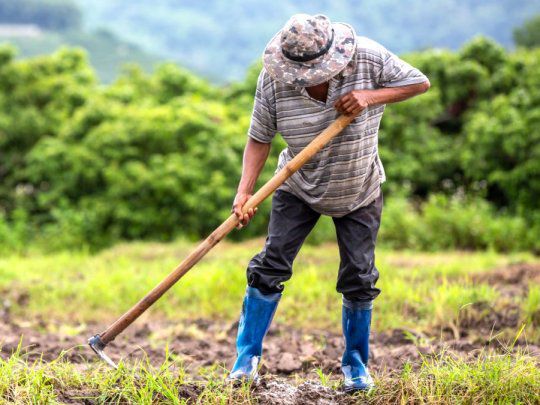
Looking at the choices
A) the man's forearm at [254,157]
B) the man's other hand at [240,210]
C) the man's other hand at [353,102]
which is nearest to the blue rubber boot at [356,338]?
the man's other hand at [240,210]

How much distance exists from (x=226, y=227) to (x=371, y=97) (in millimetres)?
866

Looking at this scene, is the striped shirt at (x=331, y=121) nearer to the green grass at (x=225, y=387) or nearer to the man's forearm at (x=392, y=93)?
the man's forearm at (x=392, y=93)

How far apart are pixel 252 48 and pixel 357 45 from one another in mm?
72169

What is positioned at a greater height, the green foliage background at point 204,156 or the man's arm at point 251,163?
the man's arm at point 251,163

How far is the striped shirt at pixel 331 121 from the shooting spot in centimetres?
357

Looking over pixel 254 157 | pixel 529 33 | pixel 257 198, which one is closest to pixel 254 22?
pixel 529 33

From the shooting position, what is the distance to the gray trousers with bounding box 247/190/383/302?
381cm

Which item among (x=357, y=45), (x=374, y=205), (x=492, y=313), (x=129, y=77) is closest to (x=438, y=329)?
(x=492, y=313)

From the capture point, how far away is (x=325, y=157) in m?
3.67

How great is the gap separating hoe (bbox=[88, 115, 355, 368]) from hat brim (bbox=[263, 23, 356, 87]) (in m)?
0.23

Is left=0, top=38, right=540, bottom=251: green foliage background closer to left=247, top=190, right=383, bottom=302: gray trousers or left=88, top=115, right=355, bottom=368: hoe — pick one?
left=247, top=190, right=383, bottom=302: gray trousers

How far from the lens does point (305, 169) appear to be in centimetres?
378

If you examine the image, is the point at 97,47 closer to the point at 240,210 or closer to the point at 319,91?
the point at 240,210

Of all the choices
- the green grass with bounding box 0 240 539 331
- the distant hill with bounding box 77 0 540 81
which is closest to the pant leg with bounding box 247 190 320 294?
the green grass with bounding box 0 240 539 331
